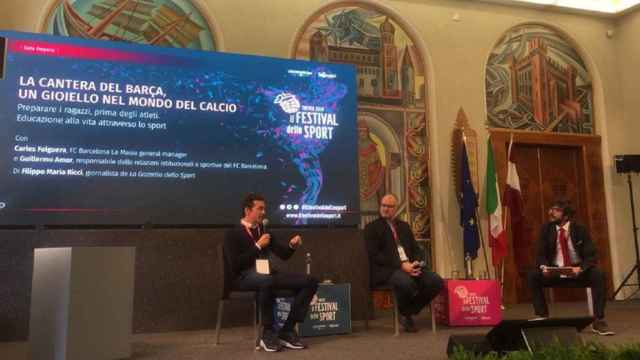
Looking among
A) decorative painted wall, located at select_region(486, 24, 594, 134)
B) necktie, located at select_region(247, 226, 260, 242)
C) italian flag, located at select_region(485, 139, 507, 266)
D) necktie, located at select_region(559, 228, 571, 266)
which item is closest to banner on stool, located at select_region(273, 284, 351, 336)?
necktie, located at select_region(247, 226, 260, 242)

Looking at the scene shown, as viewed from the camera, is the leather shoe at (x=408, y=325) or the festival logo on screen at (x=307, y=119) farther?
the festival logo on screen at (x=307, y=119)

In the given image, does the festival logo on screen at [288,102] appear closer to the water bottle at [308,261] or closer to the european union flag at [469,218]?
the water bottle at [308,261]

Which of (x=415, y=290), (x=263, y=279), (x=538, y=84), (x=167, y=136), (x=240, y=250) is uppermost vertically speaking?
(x=538, y=84)

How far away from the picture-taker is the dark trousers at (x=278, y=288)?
158 inches

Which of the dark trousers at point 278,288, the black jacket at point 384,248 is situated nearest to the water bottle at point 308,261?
the black jacket at point 384,248

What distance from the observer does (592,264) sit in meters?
4.77

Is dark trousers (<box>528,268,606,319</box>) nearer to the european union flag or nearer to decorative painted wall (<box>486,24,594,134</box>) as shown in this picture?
the european union flag

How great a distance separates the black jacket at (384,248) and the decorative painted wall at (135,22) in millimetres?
2782

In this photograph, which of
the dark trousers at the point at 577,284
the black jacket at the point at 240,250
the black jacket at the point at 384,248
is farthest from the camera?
the black jacket at the point at 384,248

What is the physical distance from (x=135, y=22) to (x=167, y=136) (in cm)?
164

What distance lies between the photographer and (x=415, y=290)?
4746 millimetres

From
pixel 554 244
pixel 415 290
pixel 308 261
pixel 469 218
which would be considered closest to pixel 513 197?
pixel 469 218

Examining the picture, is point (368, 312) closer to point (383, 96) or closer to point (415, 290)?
point (415, 290)

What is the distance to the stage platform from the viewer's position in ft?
12.1
